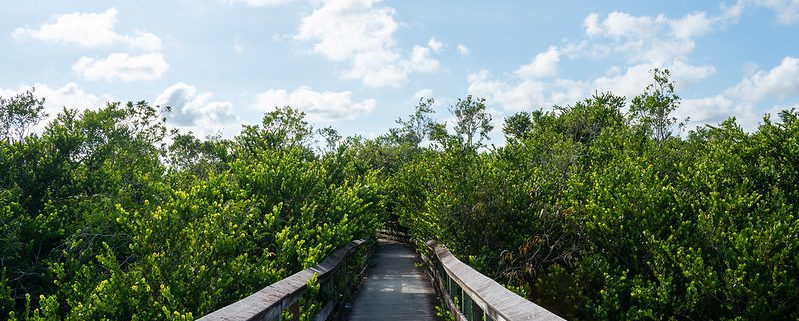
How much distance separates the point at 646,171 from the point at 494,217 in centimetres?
210

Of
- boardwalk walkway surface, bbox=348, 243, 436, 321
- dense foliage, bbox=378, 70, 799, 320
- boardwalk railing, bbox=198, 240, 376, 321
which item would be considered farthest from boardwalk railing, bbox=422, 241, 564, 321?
boardwalk walkway surface, bbox=348, 243, 436, 321

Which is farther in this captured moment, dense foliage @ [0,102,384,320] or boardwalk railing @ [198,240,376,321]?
dense foliage @ [0,102,384,320]

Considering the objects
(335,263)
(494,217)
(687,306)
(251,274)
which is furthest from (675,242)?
(251,274)

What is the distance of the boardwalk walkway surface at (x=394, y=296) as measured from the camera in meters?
9.98

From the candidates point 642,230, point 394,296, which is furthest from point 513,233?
point 394,296

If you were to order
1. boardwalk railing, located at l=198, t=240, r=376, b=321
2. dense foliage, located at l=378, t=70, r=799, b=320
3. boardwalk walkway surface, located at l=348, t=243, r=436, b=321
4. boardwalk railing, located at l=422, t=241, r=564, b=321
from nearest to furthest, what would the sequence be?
boardwalk railing, located at l=422, t=241, r=564, b=321 < boardwalk railing, located at l=198, t=240, r=376, b=321 < dense foliage, located at l=378, t=70, r=799, b=320 < boardwalk walkway surface, located at l=348, t=243, r=436, b=321

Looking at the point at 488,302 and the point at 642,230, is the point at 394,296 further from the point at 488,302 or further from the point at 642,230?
the point at 488,302

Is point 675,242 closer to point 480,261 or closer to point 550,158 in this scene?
point 480,261

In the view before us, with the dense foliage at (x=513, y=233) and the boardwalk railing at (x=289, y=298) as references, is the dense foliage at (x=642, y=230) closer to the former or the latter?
the dense foliage at (x=513, y=233)

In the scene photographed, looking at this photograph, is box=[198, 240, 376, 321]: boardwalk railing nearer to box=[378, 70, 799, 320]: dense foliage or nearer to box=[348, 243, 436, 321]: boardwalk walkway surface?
box=[348, 243, 436, 321]: boardwalk walkway surface

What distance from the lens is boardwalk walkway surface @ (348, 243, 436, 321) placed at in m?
9.98

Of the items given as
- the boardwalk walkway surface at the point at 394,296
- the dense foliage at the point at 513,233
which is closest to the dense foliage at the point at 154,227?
the dense foliage at the point at 513,233

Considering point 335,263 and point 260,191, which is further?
point 260,191

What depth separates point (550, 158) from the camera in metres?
11.5
